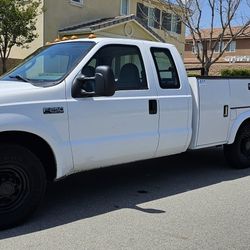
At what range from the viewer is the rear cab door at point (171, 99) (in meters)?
6.12

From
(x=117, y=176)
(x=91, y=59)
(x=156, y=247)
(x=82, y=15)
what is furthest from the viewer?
(x=82, y=15)

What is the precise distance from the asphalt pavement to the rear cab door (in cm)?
69

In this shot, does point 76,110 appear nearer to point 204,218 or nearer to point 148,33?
point 204,218

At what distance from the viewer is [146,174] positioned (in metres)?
7.34

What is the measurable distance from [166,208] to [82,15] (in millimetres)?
21835

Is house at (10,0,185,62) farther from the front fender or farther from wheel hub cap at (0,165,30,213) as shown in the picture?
wheel hub cap at (0,165,30,213)

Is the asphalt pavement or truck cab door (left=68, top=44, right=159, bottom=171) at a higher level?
truck cab door (left=68, top=44, right=159, bottom=171)

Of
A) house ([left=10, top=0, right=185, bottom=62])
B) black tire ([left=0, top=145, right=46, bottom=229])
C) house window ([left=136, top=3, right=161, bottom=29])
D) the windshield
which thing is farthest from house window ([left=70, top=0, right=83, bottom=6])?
black tire ([left=0, top=145, right=46, bottom=229])

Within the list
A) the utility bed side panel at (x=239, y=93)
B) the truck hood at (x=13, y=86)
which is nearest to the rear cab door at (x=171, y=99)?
the utility bed side panel at (x=239, y=93)

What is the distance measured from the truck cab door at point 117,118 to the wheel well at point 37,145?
0.87 feet

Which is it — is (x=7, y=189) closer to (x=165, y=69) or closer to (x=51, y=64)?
(x=51, y=64)

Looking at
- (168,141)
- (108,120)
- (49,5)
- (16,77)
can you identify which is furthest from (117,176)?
(49,5)

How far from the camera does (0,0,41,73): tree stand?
18033 mm

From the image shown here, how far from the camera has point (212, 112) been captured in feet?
22.7
